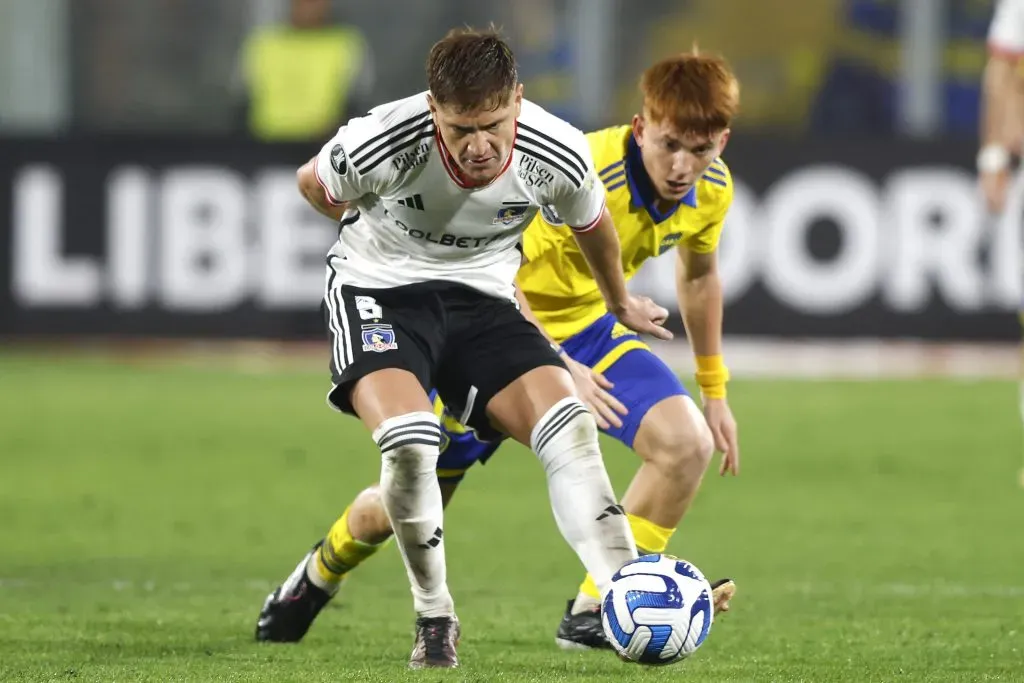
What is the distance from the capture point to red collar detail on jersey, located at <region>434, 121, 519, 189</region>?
5.09 metres

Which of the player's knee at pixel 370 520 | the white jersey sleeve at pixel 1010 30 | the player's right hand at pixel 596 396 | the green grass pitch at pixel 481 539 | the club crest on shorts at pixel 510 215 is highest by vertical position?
the white jersey sleeve at pixel 1010 30

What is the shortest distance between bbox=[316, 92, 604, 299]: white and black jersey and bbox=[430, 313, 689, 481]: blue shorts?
47cm

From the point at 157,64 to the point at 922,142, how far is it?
6256mm

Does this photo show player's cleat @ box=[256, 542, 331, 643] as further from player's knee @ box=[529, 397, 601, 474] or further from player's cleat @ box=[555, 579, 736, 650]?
player's knee @ box=[529, 397, 601, 474]

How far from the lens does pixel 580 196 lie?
5.17m

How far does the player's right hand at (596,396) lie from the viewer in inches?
222

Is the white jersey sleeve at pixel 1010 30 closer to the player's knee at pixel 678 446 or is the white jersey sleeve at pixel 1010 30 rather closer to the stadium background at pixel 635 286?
the stadium background at pixel 635 286

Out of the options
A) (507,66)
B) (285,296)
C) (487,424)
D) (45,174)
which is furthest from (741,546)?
(45,174)

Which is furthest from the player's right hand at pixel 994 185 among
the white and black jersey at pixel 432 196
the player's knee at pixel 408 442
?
the player's knee at pixel 408 442

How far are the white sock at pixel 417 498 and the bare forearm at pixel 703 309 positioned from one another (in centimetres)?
135

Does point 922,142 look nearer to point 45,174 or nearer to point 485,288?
point 45,174

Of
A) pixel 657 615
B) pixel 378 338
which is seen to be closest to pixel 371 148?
pixel 378 338

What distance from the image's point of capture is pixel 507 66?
4.91 m

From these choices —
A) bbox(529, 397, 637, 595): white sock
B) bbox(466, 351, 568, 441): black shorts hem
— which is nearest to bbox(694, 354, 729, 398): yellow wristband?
bbox(466, 351, 568, 441): black shorts hem
